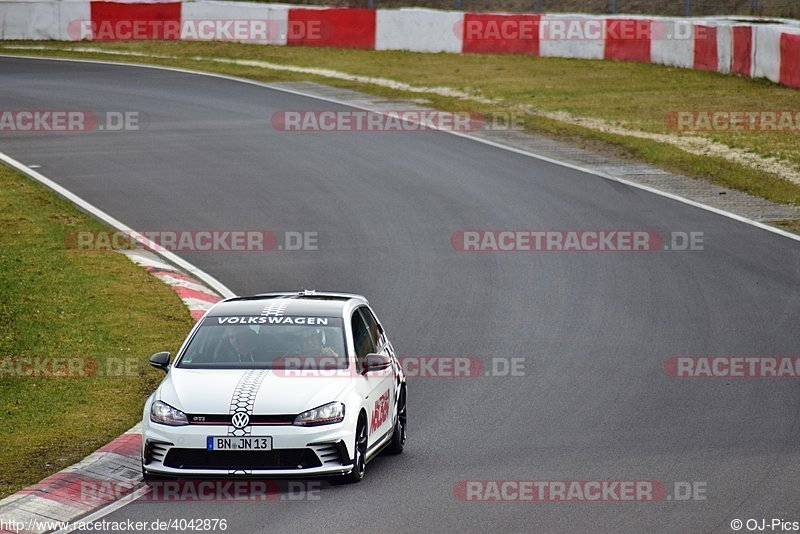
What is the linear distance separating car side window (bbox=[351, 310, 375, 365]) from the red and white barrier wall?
2480cm

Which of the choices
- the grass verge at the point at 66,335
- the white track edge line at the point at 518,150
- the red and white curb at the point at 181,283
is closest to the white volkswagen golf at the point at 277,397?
the grass verge at the point at 66,335

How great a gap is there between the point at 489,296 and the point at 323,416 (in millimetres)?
7676

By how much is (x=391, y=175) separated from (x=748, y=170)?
7.12 meters

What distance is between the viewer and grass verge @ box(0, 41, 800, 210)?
1071 inches

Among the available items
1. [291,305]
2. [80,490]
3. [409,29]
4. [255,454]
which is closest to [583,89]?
[409,29]

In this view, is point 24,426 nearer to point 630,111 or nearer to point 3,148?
point 3,148

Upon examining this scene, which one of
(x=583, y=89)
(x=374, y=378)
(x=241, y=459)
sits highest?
(x=583, y=89)

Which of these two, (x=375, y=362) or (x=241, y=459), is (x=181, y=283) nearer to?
(x=375, y=362)

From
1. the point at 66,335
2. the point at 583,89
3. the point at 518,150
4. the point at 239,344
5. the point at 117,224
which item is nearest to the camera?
the point at 239,344

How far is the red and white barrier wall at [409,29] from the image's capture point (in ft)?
120

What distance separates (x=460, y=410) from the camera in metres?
13.3

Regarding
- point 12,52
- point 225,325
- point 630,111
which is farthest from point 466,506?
point 12,52

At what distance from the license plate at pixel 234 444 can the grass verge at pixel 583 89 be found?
15851 millimetres

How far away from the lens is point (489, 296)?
58.9 ft
